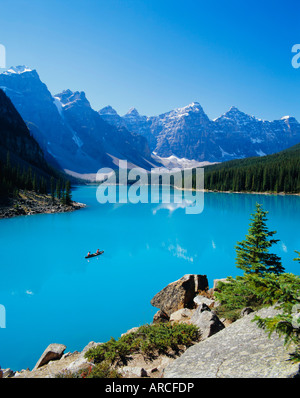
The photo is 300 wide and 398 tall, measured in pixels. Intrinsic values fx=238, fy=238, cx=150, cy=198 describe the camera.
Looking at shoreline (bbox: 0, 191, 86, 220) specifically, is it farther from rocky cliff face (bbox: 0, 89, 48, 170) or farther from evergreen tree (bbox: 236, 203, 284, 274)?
evergreen tree (bbox: 236, 203, 284, 274)

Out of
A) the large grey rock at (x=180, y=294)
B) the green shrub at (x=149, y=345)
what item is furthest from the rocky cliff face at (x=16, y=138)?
the green shrub at (x=149, y=345)

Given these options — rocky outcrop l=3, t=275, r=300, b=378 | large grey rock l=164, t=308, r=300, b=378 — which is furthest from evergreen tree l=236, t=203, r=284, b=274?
large grey rock l=164, t=308, r=300, b=378

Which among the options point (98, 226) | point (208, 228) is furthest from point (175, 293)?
point (98, 226)

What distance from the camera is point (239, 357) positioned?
499cm

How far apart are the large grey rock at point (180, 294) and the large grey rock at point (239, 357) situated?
6.83 m

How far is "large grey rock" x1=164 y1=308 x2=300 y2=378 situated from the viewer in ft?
14.0

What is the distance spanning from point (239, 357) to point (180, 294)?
8630 mm

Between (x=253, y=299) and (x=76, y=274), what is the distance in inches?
719

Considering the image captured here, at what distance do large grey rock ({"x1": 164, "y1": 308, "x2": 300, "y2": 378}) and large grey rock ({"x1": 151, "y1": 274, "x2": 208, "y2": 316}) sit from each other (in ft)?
22.4

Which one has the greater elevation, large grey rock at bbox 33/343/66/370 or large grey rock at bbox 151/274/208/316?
large grey rock at bbox 151/274/208/316

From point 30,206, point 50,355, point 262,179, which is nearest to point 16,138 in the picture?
point 30,206
